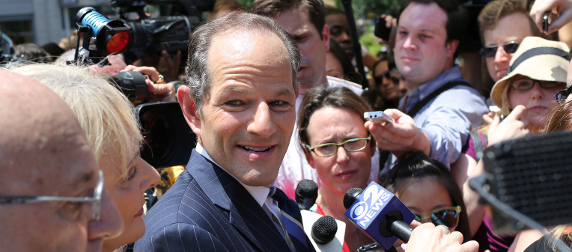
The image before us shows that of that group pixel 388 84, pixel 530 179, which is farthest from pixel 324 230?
pixel 388 84

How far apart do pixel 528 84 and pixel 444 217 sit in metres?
1.08

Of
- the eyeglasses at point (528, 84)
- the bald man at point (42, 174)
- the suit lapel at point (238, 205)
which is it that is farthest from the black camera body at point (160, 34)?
the bald man at point (42, 174)

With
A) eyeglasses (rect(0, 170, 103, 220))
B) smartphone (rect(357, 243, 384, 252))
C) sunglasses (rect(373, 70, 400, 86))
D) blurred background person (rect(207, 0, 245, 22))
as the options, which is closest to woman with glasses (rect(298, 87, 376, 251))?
smartphone (rect(357, 243, 384, 252))

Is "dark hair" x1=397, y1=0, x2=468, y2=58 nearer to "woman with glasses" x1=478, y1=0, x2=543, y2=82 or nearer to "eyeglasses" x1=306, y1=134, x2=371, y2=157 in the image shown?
"woman with glasses" x1=478, y1=0, x2=543, y2=82

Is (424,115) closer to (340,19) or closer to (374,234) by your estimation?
(374,234)

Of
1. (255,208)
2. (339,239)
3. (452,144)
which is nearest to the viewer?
(255,208)

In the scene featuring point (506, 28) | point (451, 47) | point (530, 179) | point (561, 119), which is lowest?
point (451, 47)

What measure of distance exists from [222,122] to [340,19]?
3771mm

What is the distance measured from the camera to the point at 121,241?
1629 mm

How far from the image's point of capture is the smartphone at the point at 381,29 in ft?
14.4

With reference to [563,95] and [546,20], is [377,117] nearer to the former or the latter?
[563,95]

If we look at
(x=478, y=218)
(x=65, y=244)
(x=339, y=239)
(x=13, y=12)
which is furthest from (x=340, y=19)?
(x=13, y=12)

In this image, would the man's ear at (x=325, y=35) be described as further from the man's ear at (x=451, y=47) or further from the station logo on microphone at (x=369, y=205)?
the station logo on microphone at (x=369, y=205)

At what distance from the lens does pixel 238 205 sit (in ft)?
6.23
